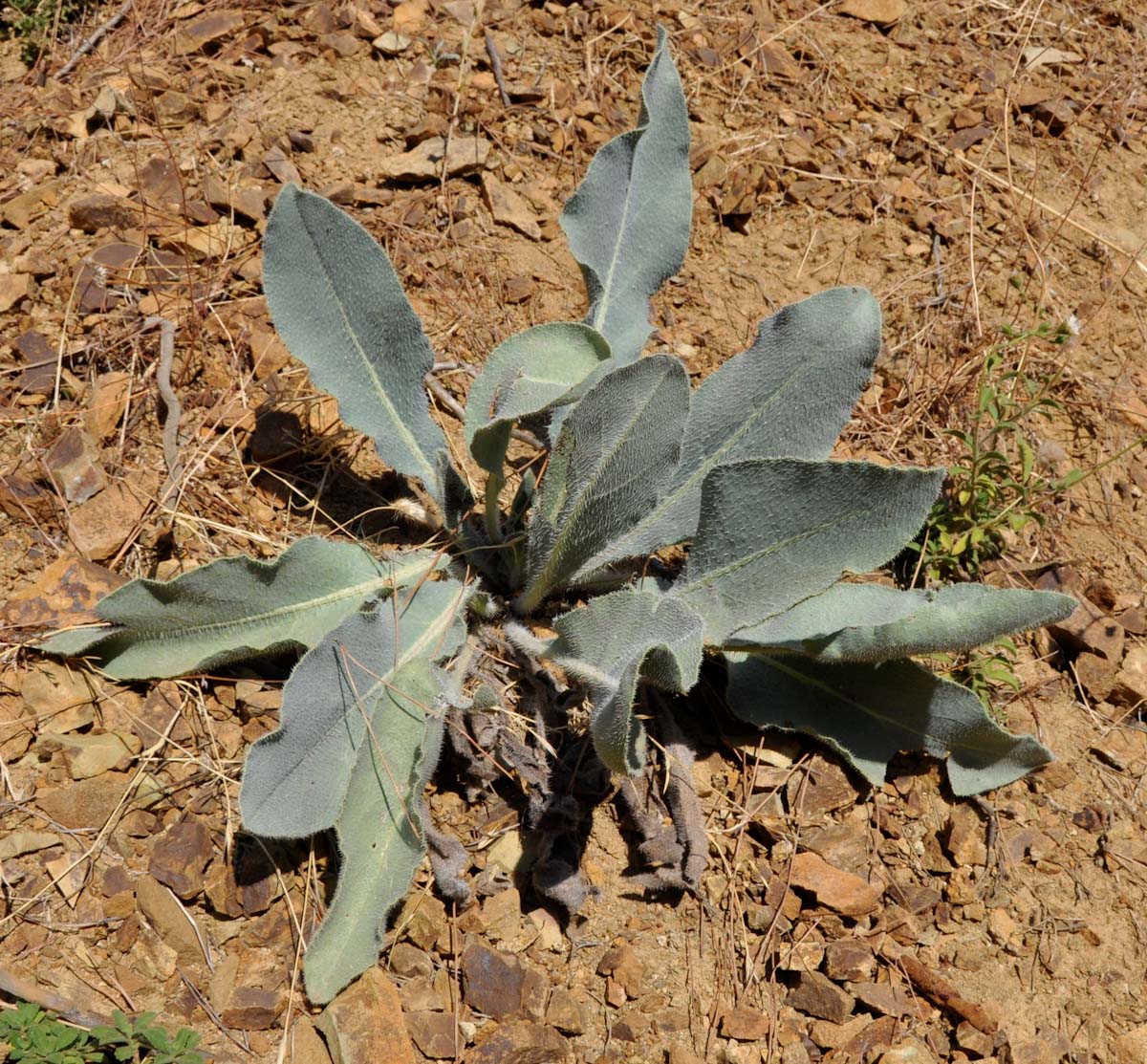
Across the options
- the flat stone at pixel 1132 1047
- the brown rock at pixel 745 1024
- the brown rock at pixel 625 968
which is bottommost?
the flat stone at pixel 1132 1047

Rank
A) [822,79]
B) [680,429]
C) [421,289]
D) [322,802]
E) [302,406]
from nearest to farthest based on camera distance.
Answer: [322,802]
[680,429]
[302,406]
[421,289]
[822,79]

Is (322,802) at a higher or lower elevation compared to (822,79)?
lower

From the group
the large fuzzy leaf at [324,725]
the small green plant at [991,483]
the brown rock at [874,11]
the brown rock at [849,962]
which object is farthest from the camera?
the brown rock at [874,11]

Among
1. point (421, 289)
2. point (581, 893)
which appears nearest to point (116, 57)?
point (421, 289)

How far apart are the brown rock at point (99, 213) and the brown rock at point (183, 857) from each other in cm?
126

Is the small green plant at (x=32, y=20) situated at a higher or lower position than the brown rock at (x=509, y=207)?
higher

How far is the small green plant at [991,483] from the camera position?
2.06m

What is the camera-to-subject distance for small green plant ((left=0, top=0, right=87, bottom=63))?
248 cm

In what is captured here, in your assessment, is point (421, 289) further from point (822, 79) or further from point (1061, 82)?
point (1061, 82)

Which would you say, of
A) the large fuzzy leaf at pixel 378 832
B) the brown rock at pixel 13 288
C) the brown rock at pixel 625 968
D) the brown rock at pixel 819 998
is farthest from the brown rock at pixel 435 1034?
the brown rock at pixel 13 288

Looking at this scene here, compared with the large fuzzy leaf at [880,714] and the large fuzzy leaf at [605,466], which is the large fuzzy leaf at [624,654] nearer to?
the large fuzzy leaf at [605,466]

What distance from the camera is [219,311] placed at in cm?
216

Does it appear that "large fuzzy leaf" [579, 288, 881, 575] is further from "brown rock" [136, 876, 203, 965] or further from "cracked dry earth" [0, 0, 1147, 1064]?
"brown rock" [136, 876, 203, 965]

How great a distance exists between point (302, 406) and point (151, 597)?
602 millimetres
